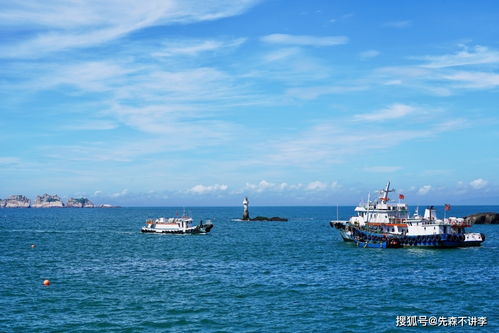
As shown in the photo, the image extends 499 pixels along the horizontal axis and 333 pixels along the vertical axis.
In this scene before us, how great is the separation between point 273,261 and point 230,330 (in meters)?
37.6

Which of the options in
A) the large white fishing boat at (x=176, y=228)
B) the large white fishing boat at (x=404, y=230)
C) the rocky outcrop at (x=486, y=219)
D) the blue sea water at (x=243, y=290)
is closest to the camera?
the blue sea water at (x=243, y=290)

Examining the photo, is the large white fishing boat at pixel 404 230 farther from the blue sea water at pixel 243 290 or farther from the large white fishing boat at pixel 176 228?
the large white fishing boat at pixel 176 228

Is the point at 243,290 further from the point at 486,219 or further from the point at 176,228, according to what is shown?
the point at 486,219

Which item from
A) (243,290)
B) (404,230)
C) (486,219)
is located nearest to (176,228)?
(404,230)

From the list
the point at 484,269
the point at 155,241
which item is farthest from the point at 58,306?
the point at 155,241

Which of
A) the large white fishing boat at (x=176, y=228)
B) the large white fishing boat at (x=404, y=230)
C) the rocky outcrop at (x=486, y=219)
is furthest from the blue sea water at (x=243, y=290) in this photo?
the rocky outcrop at (x=486, y=219)

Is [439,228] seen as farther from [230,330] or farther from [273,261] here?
[230,330]

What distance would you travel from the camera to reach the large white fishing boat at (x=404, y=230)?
292 ft

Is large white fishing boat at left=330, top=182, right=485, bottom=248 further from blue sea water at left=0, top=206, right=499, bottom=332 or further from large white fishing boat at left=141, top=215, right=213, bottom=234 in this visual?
large white fishing boat at left=141, top=215, right=213, bottom=234

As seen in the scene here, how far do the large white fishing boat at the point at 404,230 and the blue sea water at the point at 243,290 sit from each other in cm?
556

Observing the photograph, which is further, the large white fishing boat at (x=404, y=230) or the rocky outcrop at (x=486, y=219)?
the rocky outcrop at (x=486, y=219)

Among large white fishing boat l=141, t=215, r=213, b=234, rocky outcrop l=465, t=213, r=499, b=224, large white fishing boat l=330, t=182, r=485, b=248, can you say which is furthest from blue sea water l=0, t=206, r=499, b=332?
rocky outcrop l=465, t=213, r=499, b=224

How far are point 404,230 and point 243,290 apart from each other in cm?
5235

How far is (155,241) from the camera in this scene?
109000mm
